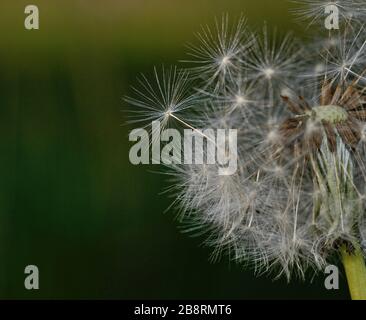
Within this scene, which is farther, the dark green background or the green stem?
the dark green background

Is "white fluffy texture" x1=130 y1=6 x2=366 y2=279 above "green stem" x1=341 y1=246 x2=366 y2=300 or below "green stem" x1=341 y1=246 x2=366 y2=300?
above

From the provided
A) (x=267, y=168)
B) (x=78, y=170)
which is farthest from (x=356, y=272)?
(x=78, y=170)

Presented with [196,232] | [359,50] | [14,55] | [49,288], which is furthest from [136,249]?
[359,50]

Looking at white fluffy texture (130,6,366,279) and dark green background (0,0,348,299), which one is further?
dark green background (0,0,348,299)

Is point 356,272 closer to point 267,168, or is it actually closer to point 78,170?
point 267,168
